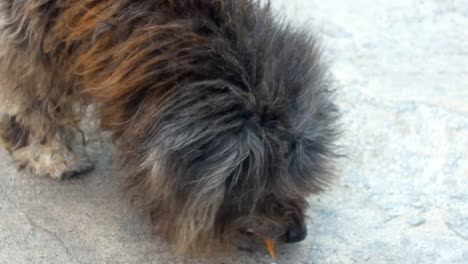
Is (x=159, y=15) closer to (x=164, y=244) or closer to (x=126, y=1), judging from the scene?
(x=126, y=1)

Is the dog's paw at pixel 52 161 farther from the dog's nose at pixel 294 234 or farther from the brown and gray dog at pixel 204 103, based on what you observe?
the dog's nose at pixel 294 234

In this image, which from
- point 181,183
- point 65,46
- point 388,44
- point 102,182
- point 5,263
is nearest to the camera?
point 181,183

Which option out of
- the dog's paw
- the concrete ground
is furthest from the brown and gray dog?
the dog's paw

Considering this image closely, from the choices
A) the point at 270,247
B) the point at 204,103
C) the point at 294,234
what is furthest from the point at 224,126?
the point at 270,247

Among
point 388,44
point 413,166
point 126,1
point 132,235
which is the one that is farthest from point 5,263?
point 388,44

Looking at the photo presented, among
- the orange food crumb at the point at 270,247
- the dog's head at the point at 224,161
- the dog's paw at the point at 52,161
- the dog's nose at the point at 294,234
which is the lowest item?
the dog's paw at the point at 52,161

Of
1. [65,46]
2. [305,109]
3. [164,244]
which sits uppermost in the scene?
[305,109]

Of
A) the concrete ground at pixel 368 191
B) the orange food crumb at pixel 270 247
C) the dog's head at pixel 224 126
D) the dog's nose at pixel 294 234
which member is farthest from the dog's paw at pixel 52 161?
the dog's nose at pixel 294 234
